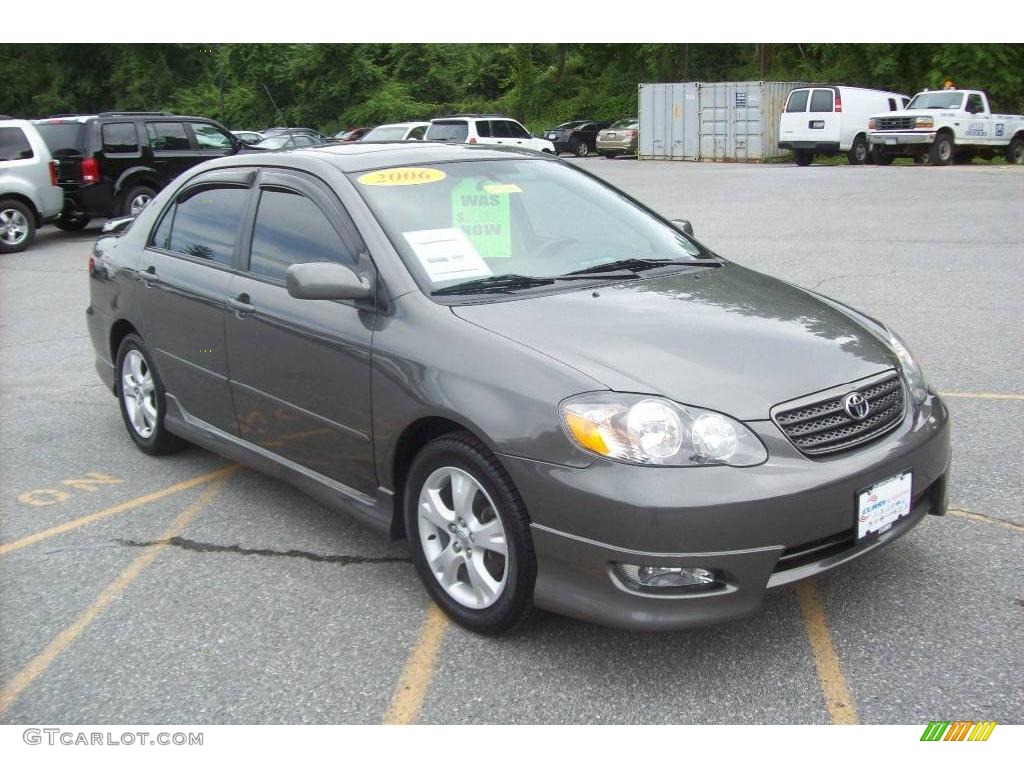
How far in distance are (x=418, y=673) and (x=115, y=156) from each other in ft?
48.1

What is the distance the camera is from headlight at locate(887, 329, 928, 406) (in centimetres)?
365

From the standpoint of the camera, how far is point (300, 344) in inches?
159

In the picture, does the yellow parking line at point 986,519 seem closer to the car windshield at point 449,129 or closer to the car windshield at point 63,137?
the car windshield at point 63,137

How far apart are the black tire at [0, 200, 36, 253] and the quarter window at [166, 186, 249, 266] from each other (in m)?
11.3

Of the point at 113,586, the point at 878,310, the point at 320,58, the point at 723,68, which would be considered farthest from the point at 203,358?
the point at 723,68

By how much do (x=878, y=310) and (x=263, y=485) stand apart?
5.65 m

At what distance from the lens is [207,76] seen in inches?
2341

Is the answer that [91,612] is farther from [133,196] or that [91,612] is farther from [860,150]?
[860,150]

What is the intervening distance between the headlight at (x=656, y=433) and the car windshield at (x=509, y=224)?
937 mm

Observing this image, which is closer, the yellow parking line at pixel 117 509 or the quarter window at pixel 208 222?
the yellow parking line at pixel 117 509

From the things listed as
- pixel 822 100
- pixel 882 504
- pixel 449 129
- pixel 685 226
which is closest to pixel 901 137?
pixel 822 100

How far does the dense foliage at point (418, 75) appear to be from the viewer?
132 feet

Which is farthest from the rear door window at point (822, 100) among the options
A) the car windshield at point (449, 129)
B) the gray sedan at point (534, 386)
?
the gray sedan at point (534, 386)

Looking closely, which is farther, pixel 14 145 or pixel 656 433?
pixel 14 145
